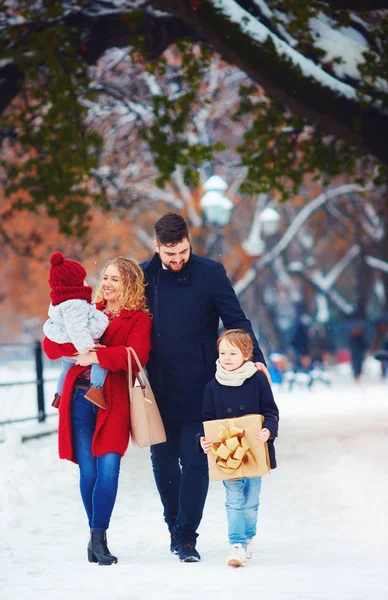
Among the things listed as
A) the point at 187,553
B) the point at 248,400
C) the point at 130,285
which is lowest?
the point at 187,553

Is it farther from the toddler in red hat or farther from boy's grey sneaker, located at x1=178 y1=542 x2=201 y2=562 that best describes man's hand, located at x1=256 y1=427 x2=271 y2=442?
the toddler in red hat

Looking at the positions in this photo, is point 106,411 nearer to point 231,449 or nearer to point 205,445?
point 205,445

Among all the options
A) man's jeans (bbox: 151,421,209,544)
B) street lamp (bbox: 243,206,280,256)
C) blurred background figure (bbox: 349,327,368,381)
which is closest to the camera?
man's jeans (bbox: 151,421,209,544)

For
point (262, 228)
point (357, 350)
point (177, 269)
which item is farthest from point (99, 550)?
point (357, 350)

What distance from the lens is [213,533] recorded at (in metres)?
8.16

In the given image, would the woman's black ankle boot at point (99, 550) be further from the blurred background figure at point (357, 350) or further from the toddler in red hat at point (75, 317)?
the blurred background figure at point (357, 350)

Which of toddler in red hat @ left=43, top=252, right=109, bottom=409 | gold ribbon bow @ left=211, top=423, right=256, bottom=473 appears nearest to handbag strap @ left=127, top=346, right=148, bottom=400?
toddler in red hat @ left=43, top=252, right=109, bottom=409

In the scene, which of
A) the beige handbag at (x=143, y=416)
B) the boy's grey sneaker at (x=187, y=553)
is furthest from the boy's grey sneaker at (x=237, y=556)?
the beige handbag at (x=143, y=416)

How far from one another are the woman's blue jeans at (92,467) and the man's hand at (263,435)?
869 millimetres

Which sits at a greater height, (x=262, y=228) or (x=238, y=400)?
(x=238, y=400)

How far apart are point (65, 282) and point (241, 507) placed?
1636mm

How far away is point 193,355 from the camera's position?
276 inches

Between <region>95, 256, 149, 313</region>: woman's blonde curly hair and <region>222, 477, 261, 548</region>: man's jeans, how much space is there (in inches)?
46.1

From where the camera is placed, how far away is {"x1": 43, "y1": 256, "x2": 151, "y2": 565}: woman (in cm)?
686
